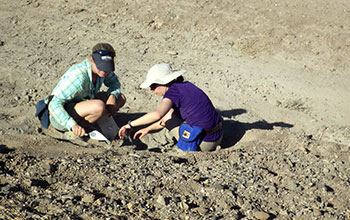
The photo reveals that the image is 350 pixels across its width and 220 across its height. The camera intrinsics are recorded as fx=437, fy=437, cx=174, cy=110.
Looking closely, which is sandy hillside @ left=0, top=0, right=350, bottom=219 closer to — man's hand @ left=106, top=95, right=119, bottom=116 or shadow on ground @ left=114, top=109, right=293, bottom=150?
shadow on ground @ left=114, top=109, right=293, bottom=150

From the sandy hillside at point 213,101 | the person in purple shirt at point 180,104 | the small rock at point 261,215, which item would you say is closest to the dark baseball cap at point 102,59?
the person in purple shirt at point 180,104

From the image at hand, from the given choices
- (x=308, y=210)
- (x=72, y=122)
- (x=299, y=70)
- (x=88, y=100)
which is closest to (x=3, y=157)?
(x=72, y=122)

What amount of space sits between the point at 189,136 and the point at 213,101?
5.79 ft

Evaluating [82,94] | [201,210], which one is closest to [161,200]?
[201,210]

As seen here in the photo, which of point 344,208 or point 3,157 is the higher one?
point 3,157

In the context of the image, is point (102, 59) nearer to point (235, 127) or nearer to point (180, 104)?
point (180, 104)

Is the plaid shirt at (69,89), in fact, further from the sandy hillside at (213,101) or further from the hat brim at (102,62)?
the sandy hillside at (213,101)

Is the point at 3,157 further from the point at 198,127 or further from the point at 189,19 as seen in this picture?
the point at 189,19

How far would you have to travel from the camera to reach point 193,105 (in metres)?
4.53

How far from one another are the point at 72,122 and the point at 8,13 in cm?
541

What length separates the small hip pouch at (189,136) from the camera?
468cm

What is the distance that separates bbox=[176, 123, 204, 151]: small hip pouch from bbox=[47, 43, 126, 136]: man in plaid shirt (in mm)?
870

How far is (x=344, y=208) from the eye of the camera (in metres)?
3.61

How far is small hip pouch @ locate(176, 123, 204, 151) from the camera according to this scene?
468cm
